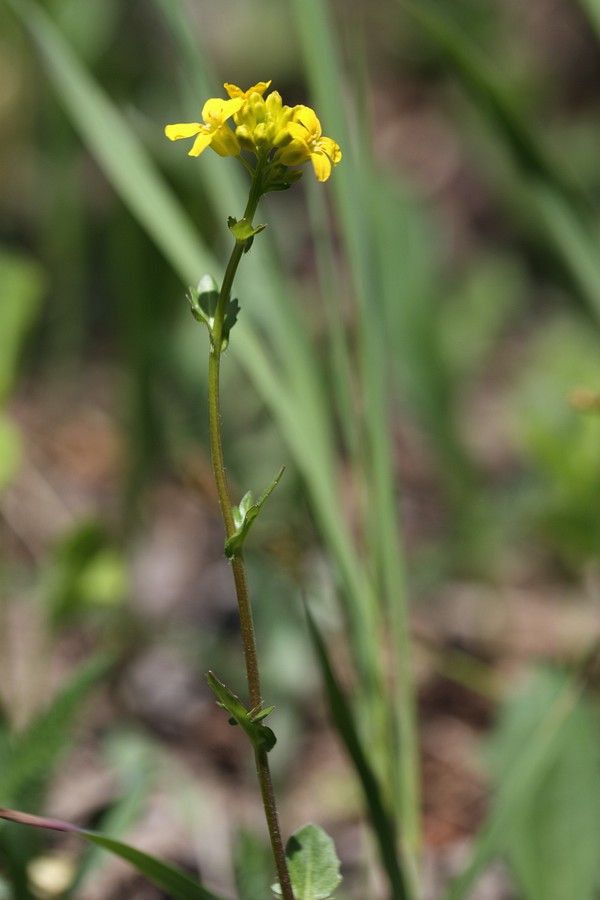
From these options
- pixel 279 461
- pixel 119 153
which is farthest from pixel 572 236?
pixel 279 461

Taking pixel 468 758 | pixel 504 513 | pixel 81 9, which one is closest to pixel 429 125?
pixel 81 9

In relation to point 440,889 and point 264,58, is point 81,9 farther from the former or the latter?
point 440,889

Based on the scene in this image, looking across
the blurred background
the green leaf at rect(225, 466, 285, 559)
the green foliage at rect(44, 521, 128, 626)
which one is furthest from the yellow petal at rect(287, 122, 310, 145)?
the green foliage at rect(44, 521, 128, 626)

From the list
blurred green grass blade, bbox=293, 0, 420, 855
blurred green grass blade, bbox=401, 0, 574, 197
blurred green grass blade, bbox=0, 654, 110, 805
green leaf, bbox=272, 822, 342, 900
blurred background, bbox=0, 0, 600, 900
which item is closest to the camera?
green leaf, bbox=272, 822, 342, 900

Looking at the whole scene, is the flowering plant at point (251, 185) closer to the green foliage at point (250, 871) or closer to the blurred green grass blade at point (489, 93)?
the green foliage at point (250, 871)

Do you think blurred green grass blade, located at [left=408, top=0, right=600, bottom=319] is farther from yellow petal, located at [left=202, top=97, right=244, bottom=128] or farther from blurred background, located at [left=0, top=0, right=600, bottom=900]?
yellow petal, located at [left=202, top=97, right=244, bottom=128]

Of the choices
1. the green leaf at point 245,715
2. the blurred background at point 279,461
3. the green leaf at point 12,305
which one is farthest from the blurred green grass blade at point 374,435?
the green leaf at point 12,305

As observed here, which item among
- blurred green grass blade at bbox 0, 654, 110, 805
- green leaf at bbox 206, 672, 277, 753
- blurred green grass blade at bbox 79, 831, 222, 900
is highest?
blurred green grass blade at bbox 0, 654, 110, 805
